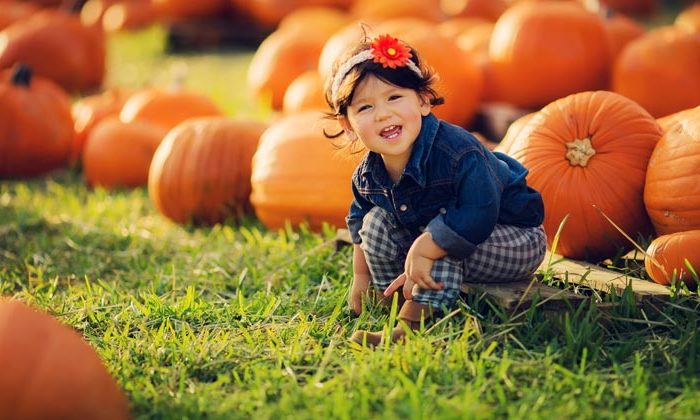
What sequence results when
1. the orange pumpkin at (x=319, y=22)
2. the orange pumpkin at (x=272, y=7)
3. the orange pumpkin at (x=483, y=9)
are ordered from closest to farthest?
1. the orange pumpkin at (x=319, y=22)
2. the orange pumpkin at (x=483, y=9)
3. the orange pumpkin at (x=272, y=7)

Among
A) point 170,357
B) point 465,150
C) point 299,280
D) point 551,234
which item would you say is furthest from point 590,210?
point 170,357

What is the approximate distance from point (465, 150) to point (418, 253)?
0.37 m

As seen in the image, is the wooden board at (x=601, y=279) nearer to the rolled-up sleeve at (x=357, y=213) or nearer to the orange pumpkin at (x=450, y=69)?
the rolled-up sleeve at (x=357, y=213)

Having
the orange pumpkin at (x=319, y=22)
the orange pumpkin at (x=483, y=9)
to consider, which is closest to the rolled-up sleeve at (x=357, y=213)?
the orange pumpkin at (x=319, y=22)

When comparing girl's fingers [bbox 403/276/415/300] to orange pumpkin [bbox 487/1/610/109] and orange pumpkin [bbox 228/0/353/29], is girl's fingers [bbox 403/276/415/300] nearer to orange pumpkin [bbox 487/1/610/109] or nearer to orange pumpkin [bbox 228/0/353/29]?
orange pumpkin [bbox 487/1/610/109]

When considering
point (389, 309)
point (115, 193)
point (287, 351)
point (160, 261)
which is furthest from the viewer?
point (115, 193)

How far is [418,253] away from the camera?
118 inches

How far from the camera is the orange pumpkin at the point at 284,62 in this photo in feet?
21.9

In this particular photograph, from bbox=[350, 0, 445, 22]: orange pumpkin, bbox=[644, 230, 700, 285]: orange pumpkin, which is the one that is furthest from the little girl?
bbox=[350, 0, 445, 22]: orange pumpkin

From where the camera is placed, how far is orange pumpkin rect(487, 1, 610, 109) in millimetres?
5137

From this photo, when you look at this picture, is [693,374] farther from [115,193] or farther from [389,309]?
[115,193]

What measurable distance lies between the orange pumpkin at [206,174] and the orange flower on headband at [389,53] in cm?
198

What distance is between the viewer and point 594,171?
364 cm

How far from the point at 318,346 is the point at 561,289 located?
→ 2.84ft
